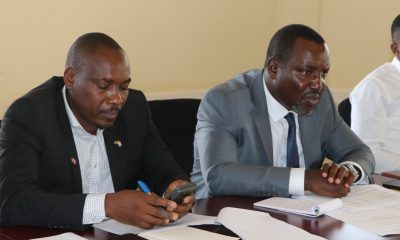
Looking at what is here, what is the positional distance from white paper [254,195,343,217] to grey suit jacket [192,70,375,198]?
0.28 ft

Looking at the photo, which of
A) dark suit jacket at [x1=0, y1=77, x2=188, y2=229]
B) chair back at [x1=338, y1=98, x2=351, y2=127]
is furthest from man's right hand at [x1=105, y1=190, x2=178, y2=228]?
chair back at [x1=338, y1=98, x2=351, y2=127]

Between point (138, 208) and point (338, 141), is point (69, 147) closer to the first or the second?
point (138, 208)

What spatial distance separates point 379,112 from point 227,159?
141 centimetres

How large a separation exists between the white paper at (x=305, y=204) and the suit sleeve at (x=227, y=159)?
0.28ft

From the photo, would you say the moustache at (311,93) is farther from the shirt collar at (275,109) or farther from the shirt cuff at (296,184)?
the shirt cuff at (296,184)

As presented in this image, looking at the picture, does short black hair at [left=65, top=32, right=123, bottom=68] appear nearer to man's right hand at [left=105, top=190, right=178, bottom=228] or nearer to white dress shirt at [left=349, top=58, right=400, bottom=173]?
man's right hand at [left=105, top=190, right=178, bottom=228]

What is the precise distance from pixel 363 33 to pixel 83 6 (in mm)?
2179

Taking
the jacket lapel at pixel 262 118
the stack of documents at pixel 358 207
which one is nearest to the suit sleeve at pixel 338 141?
the jacket lapel at pixel 262 118

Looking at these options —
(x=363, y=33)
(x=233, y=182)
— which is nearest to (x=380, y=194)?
(x=233, y=182)

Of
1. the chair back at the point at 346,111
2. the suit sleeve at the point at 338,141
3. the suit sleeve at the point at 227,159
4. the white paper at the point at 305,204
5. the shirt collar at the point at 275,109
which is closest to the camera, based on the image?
the white paper at the point at 305,204

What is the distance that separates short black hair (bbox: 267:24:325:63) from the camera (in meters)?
2.66

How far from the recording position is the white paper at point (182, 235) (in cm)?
175

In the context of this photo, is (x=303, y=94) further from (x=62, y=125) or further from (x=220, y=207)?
(x=62, y=125)

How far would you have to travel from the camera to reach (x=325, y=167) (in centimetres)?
241
